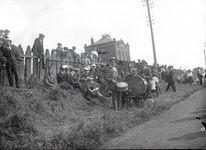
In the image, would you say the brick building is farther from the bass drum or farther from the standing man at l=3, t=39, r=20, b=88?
the standing man at l=3, t=39, r=20, b=88

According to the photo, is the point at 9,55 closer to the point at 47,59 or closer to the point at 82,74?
the point at 47,59

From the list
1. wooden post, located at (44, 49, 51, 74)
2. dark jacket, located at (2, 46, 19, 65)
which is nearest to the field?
dark jacket, located at (2, 46, 19, 65)

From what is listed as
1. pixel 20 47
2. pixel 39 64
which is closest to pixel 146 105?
pixel 39 64

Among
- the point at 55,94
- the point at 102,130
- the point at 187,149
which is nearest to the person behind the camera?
the point at 187,149

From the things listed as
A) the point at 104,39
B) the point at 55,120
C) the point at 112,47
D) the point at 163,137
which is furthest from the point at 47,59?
the point at 104,39

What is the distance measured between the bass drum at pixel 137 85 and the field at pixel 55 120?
0.83 metres

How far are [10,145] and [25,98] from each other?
110 inches

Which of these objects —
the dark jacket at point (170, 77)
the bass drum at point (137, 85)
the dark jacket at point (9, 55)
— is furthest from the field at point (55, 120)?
the dark jacket at point (170, 77)

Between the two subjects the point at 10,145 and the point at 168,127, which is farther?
the point at 168,127

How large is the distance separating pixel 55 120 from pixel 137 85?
3.48 metres

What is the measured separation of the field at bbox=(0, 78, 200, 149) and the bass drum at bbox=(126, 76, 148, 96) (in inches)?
32.6

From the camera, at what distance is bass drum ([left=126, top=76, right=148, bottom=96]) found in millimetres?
7385

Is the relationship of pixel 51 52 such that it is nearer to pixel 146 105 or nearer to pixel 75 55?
pixel 75 55

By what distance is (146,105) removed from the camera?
279 inches
